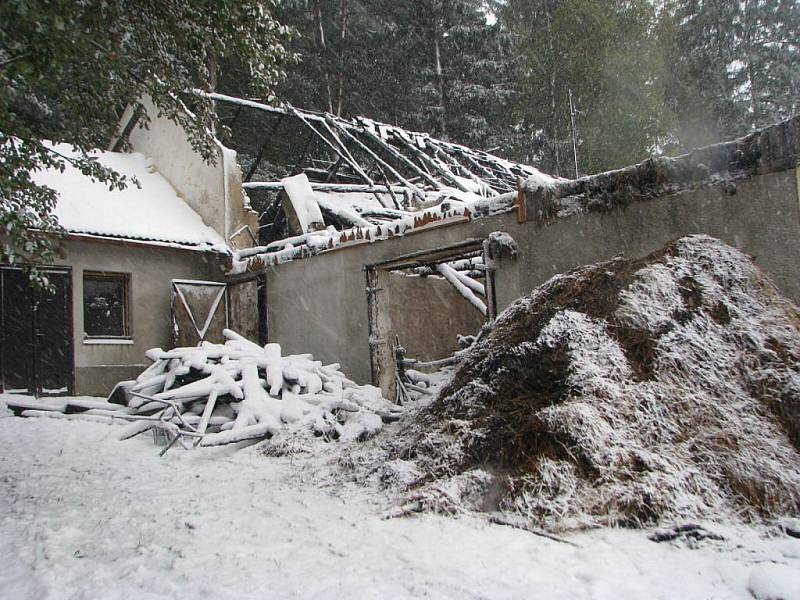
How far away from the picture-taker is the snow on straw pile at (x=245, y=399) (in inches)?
228

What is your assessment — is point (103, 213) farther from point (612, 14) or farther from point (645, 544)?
point (612, 14)

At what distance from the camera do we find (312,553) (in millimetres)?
2916

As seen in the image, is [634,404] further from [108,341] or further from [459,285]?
[108,341]

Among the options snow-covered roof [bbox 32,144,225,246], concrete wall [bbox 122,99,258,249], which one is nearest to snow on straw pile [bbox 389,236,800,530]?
snow-covered roof [bbox 32,144,225,246]

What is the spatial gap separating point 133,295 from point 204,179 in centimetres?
269

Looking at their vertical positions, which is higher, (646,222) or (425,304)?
(646,222)

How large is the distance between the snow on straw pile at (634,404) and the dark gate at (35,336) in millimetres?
6728

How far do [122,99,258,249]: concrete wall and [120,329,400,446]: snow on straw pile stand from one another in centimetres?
427

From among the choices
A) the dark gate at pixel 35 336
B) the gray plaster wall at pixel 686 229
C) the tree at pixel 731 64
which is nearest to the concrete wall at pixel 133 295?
the dark gate at pixel 35 336

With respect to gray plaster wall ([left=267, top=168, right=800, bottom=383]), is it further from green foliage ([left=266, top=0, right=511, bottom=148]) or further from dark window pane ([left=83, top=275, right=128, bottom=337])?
green foliage ([left=266, top=0, right=511, bottom=148])

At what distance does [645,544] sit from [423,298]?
7005 mm

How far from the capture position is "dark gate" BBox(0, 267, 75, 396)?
872 centimetres

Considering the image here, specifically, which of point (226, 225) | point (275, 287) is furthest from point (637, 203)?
point (226, 225)

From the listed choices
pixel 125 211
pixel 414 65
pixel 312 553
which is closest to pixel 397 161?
pixel 125 211
